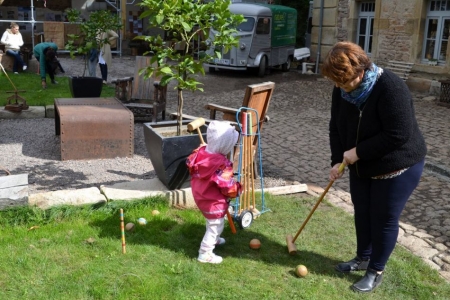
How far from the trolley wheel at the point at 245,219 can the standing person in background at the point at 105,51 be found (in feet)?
26.7

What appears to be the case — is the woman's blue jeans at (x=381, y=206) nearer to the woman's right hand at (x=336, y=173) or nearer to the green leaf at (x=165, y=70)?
the woman's right hand at (x=336, y=173)

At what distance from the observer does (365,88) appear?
10.9 ft

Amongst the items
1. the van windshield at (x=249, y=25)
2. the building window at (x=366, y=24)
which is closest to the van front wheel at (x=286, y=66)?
the van windshield at (x=249, y=25)

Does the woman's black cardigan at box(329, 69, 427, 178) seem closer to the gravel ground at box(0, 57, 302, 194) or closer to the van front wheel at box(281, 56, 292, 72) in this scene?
the gravel ground at box(0, 57, 302, 194)

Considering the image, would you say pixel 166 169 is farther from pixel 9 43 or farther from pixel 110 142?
pixel 9 43

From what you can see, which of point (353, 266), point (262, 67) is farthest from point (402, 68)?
point (353, 266)

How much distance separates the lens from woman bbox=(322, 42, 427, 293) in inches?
128

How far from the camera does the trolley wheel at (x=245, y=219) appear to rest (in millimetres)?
4494

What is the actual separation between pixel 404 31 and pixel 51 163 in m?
11.1

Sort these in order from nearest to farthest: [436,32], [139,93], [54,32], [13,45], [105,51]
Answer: [139,93] < [436,32] < [105,51] < [13,45] < [54,32]

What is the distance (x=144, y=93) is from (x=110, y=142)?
10.2 feet

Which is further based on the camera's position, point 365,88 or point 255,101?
point 255,101

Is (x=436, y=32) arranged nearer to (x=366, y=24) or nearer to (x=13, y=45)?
(x=366, y=24)

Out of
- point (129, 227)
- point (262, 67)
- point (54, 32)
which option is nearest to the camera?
point (129, 227)
